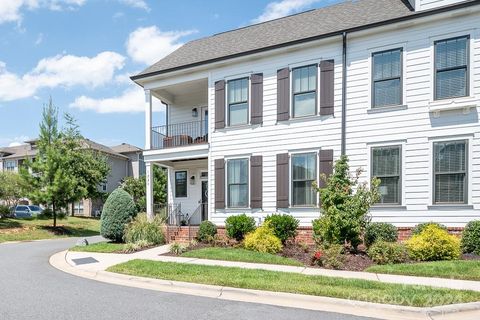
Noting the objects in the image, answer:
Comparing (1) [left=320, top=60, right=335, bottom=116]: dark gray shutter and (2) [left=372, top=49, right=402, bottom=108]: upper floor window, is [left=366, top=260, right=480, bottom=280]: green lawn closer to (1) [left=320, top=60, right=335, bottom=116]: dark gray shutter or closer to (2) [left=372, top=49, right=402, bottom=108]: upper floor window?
(2) [left=372, top=49, right=402, bottom=108]: upper floor window

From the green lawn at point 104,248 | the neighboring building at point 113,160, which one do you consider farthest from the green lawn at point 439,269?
the neighboring building at point 113,160

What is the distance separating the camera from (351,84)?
1245cm

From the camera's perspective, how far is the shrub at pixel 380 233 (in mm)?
11133

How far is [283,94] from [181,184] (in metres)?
7.16

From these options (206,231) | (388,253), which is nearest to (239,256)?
(206,231)

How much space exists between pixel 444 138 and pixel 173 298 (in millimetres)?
9178

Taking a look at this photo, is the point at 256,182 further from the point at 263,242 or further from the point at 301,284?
the point at 301,284

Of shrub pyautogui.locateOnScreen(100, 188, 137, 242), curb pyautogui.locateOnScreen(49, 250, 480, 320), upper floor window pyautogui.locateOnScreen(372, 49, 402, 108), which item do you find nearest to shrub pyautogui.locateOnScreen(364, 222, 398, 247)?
upper floor window pyautogui.locateOnScreen(372, 49, 402, 108)

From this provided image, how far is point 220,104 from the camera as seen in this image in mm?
14641

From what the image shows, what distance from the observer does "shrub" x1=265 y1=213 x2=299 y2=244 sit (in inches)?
480

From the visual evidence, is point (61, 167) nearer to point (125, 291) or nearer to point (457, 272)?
point (125, 291)

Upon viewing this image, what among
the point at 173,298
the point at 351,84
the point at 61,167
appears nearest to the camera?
the point at 173,298

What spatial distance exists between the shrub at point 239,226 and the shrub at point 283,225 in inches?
31.6

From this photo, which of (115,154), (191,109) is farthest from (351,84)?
(115,154)
